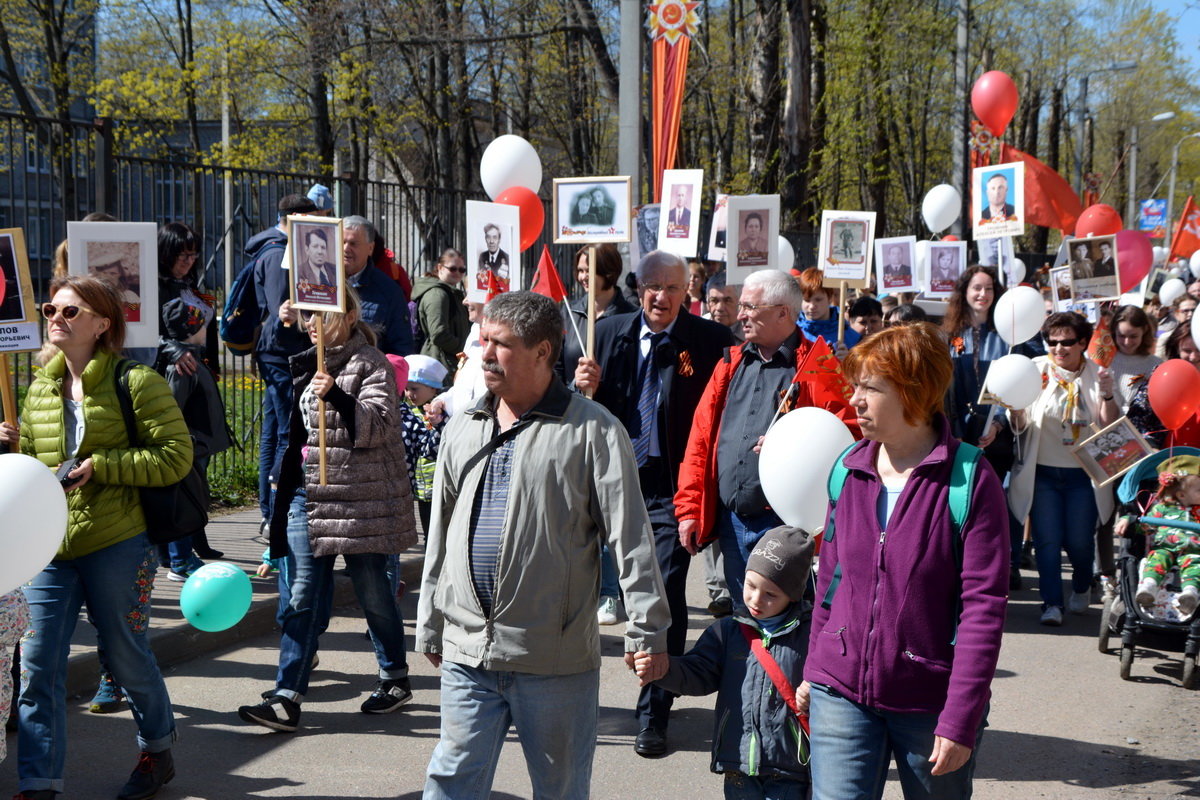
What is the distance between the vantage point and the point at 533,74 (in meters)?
30.0

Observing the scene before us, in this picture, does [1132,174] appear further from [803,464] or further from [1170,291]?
[803,464]

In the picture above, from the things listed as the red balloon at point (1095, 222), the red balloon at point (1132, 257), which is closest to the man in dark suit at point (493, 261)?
the red balloon at point (1132, 257)

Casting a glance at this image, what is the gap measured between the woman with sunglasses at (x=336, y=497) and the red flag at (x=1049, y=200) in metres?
9.82

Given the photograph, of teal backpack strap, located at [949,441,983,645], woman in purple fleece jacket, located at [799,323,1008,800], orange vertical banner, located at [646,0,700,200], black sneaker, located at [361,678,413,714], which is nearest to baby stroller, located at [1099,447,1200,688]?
black sneaker, located at [361,678,413,714]

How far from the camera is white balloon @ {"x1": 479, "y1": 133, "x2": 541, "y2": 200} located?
8.55 metres

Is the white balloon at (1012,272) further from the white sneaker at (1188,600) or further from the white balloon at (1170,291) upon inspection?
the white balloon at (1170,291)

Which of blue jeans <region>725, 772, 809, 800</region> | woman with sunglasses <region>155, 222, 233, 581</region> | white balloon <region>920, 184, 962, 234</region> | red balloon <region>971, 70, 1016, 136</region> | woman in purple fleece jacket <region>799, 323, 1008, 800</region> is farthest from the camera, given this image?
white balloon <region>920, 184, 962, 234</region>

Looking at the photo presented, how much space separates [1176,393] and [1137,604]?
1.31 m

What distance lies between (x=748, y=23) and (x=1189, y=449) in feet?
86.9

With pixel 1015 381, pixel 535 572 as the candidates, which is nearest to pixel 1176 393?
pixel 1015 381

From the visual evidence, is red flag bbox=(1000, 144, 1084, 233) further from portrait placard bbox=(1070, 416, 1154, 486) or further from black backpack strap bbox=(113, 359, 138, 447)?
black backpack strap bbox=(113, 359, 138, 447)

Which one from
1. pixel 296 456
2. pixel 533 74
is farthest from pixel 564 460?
pixel 533 74

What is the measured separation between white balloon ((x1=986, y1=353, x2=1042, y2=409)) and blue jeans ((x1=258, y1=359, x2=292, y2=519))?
4.29m

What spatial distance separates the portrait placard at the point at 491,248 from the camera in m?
7.40
